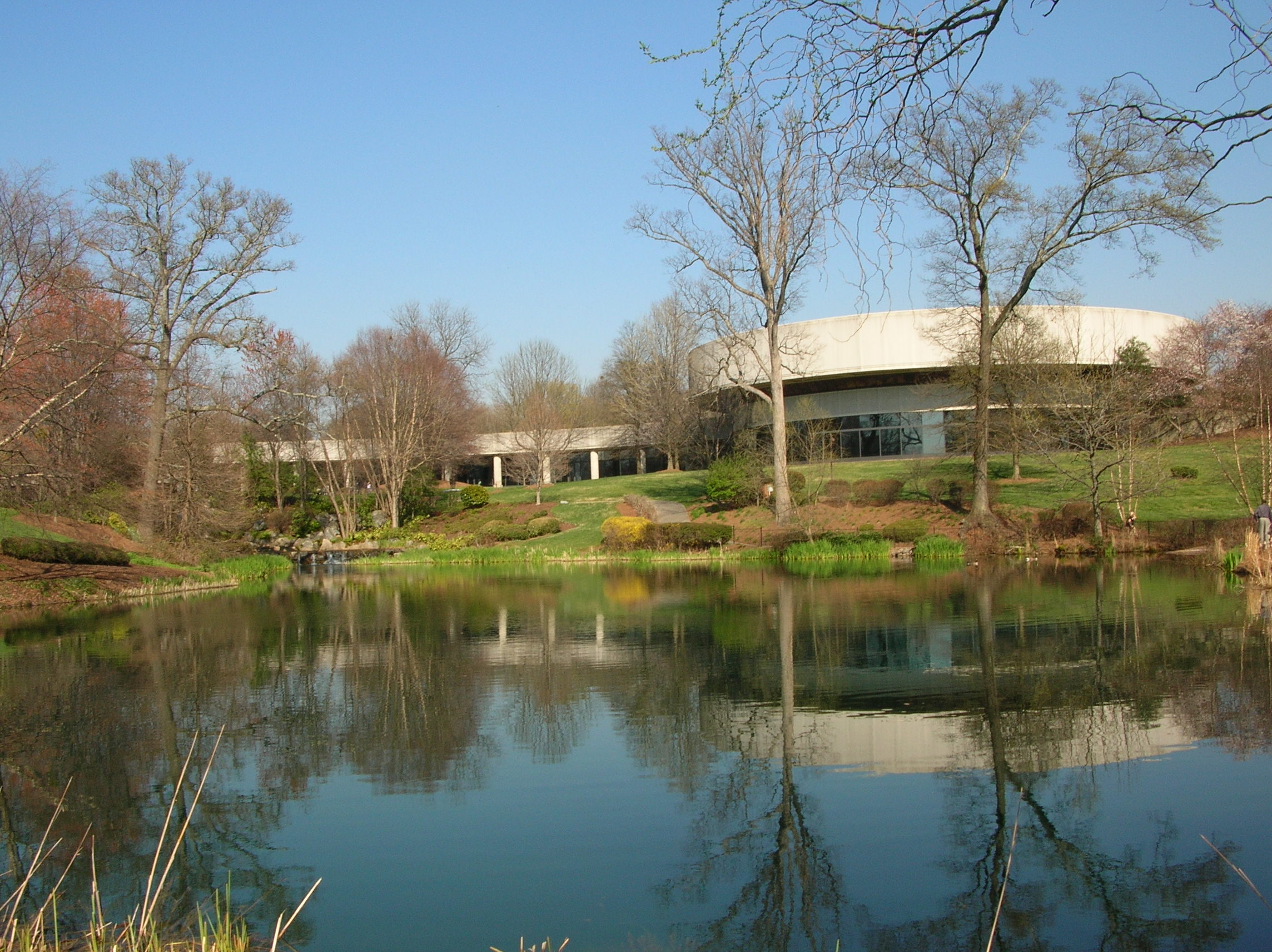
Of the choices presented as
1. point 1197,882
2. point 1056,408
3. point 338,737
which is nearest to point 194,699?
point 338,737

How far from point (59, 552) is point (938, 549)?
77.2 feet

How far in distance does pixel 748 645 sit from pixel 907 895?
26.6 ft

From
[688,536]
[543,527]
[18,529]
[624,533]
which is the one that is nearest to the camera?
[18,529]

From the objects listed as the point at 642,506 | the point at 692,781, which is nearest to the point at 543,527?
the point at 642,506

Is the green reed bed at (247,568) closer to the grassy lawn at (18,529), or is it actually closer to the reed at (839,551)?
the grassy lawn at (18,529)

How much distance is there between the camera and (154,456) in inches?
1226

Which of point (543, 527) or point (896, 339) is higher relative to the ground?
point (896, 339)

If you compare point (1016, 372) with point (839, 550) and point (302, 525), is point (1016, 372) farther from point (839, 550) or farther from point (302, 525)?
point (302, 525)

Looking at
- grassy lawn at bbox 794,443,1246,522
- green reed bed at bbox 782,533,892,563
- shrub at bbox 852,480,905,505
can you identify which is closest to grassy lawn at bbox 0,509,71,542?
green reed bed at bbox 782,533,892,563

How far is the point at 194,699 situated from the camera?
10281mm

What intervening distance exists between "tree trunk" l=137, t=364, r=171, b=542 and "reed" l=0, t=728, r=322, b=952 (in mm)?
27258

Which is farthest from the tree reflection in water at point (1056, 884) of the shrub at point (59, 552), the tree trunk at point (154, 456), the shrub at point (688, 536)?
the tree trunk at point (154, 456)

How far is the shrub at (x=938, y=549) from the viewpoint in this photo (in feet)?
94.6

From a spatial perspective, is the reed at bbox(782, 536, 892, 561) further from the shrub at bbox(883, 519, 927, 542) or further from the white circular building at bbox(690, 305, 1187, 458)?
the white circular building at bbox(690, 305, 1187, 458)
